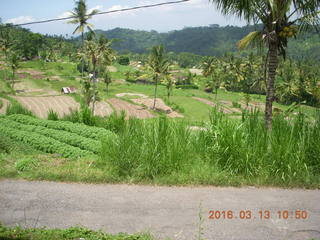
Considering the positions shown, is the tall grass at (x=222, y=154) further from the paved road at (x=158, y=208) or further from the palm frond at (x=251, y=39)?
the palm frond at (x=251, y=39)

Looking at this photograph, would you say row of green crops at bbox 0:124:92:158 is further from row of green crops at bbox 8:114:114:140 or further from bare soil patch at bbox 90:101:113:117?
bare soil patch at bbox 90:101:113:117

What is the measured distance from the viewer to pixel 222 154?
19.8 ft

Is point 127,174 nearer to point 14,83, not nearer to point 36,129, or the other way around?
point 36,129

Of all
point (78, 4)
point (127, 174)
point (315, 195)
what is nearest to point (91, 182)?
point (127, 174)

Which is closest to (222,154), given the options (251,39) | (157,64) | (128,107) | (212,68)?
(251,39)

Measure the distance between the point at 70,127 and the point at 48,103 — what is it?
4001 cm

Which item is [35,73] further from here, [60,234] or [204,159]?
[60,234]

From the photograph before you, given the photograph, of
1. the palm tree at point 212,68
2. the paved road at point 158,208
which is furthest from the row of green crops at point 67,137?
the palm tree at point 212,68

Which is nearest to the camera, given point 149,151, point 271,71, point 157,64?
point 149,151

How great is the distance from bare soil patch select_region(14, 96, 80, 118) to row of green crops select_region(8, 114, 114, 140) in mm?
28614

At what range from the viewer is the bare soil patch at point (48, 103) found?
4238 cm

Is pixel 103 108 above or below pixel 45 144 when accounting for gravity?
below

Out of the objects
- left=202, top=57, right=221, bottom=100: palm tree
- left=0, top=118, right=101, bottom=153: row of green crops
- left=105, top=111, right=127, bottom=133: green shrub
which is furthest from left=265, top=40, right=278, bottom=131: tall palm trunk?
left=202, top=57, right=221, bottom=100: palm tree

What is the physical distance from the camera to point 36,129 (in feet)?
36.2
